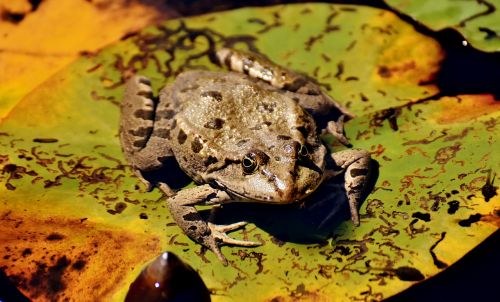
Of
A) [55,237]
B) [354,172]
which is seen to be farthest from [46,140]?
[354,172]

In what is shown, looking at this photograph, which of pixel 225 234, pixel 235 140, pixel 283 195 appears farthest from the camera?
pixel 235 140

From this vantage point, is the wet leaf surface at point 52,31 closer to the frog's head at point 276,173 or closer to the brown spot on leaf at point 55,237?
the brown spot on leaf at point 55,237

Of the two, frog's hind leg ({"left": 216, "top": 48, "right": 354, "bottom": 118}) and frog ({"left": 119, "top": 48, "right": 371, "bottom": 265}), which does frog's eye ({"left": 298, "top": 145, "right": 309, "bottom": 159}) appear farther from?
frog's hind leg ({"left": 216, "top": 48, "right": 354, "bottom": 118})

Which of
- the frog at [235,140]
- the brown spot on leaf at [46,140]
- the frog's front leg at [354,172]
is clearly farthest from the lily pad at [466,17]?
the brown spot on leaf at [46,140]

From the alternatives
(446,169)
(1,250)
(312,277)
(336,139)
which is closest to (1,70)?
(1,250)

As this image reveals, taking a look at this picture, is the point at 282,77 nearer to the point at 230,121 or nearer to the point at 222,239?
the point at 230,121

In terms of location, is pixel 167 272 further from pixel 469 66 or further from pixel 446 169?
pixel 469 66

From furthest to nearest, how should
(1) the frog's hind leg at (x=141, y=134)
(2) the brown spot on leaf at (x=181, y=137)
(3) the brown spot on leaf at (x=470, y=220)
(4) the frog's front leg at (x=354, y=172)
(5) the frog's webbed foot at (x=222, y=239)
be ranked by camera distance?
(1) the frog's hind leg at (x=141, y=134)
(2) the brown spot on leaf at (x=181, y=137)
(4) the frog's front leg at (x=354, y=172)
(5) the frog's webbed foot at (x=222, y=239)
(3) the brown spot on leaf at (x=470, y=220)
